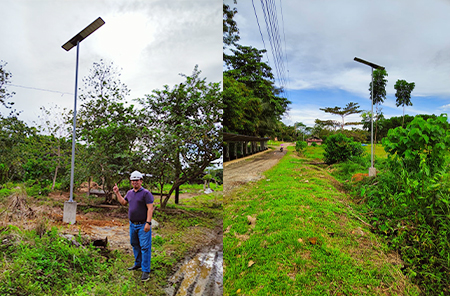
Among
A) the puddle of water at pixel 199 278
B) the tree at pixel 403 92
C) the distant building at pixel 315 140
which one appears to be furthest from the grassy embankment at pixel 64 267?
the distant building at pixel 315 140

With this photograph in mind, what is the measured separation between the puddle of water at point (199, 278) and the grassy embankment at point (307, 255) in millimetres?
459

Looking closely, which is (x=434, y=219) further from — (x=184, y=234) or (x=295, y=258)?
(x=184, y=234)

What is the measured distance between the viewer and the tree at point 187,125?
5.03 m

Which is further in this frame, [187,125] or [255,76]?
[255,76]

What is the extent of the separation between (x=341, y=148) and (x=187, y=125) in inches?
263

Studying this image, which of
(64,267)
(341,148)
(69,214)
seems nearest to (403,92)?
(64,267)

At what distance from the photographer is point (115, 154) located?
16.7 ft

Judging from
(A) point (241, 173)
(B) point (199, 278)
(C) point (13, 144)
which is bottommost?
(B) point (199, 278)

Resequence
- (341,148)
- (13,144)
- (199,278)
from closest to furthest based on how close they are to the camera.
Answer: (199,278) < (13,144) < (341,148)

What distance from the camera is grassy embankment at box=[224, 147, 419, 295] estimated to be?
1690 mm

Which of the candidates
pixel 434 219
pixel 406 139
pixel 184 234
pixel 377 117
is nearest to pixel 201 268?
pixel 184 234

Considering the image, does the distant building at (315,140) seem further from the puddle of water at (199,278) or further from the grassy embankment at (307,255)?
the puddle of water at (199,278)

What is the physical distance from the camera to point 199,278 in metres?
2.67

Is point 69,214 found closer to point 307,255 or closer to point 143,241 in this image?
point 143,241
